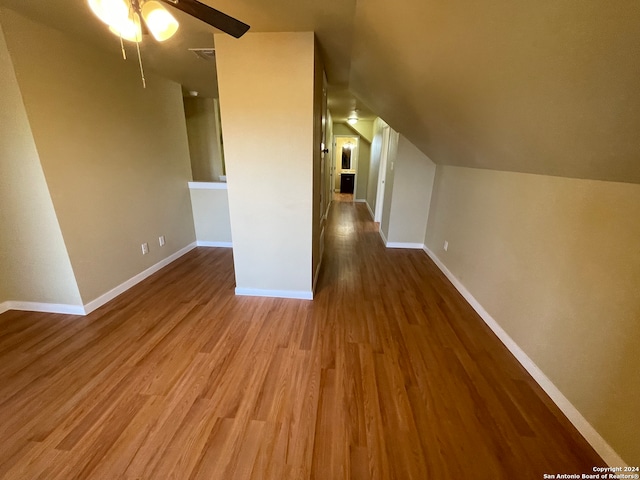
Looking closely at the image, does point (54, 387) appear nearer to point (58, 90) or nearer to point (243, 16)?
point (58, 90)

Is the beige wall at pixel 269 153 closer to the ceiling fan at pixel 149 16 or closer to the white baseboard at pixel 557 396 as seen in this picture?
the ceiling fan at pixel 149 16

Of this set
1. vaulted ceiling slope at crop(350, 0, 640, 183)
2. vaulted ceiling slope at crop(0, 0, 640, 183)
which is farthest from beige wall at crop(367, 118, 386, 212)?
vaulted ceiling slope at crop(350, 0, 640, 183)

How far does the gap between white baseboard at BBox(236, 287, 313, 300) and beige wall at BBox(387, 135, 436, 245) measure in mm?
2067

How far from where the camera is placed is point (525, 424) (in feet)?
4.88

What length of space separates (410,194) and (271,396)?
336 cm

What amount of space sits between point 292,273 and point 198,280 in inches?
48.8

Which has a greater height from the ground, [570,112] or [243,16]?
[243,16]

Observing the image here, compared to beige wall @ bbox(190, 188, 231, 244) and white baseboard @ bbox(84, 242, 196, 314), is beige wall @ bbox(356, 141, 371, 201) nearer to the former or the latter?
beige wall @ bbox(190, 188, 231, 244)

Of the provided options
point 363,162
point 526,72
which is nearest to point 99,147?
point 526,72

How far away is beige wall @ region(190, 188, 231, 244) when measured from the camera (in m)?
3.97

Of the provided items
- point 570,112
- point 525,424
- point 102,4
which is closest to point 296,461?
point 525,424

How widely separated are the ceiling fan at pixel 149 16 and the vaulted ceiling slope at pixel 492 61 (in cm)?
59

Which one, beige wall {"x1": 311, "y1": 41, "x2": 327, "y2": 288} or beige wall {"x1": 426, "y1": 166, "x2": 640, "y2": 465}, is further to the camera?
beige wall {"x1": 311, "y1": 41, "x2": 327, "y2": 288}

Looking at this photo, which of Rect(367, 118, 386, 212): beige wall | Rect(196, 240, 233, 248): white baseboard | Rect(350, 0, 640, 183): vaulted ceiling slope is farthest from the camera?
Rect(367, 118, 386, 212): beige wall
